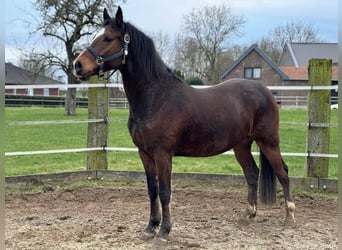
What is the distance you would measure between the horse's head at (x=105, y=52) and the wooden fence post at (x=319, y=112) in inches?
115

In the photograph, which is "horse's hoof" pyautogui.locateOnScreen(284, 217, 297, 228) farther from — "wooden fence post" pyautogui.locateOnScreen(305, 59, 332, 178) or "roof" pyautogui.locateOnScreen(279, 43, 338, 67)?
"roof" pyautogui.locateOnScreen(279, 43, 338, 67)

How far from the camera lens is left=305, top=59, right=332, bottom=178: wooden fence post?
198 inches

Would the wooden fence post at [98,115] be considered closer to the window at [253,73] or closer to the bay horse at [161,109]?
the bay horse at [161,109]

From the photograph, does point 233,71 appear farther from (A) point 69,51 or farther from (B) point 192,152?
(B) point 192,152

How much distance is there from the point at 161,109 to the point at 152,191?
0.80m

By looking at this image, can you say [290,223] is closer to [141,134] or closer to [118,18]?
[141,134]

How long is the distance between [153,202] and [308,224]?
157 centimetres

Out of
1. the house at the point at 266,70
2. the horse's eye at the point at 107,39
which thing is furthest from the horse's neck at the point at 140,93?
the house at the point at 266,70

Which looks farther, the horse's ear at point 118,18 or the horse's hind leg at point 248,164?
→ the horse's hind leg at point 248,164

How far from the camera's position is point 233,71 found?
119ft

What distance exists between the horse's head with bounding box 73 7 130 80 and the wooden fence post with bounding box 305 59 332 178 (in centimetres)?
292

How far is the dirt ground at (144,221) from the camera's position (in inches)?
129

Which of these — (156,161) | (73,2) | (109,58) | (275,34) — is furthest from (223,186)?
(275,34)

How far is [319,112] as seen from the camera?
5.03 meters
